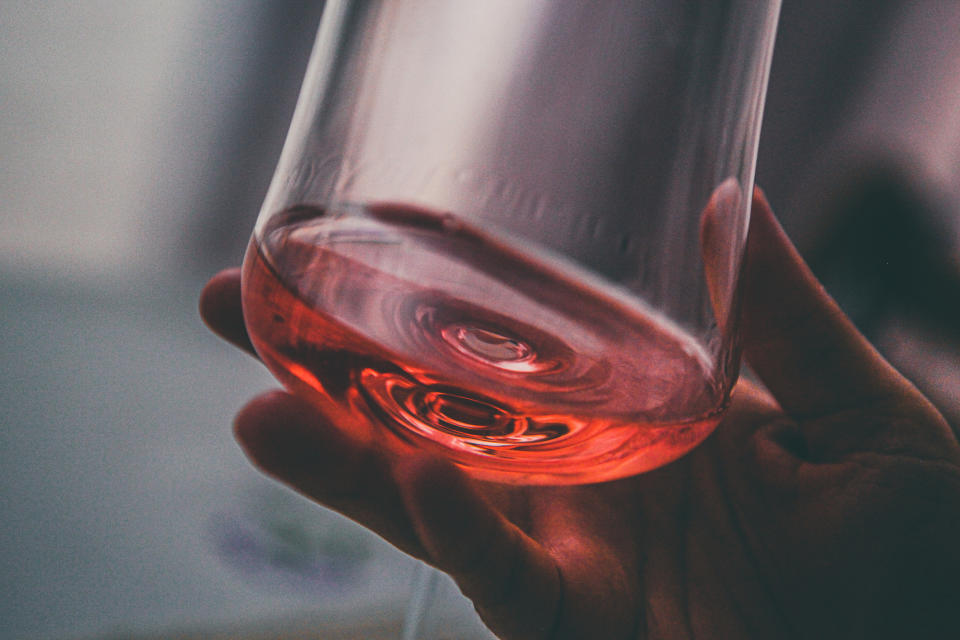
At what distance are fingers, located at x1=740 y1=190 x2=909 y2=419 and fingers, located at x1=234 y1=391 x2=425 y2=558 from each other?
0.84 ft

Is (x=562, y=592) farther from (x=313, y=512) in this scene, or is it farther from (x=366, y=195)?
(x=313, y=512)

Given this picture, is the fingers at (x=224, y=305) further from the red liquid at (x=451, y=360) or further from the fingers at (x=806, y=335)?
the fingers at (x=806, y=335)

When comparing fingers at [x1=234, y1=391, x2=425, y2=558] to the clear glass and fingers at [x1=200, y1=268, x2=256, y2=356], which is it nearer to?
the clear glass

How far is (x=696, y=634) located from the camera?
1.34ft

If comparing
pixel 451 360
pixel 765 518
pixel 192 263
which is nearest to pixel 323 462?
pixel 451 360

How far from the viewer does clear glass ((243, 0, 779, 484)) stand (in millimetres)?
250

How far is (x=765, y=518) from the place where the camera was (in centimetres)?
45

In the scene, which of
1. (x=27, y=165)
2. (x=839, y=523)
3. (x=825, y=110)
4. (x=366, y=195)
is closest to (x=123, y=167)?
(x=27, y=165)

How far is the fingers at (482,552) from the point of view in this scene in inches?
10.4

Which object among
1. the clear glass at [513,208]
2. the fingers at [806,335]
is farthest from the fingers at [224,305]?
A: the fingers at [806,335]

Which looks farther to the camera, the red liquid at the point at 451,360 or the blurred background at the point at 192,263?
the blurred background at the point at 192,263

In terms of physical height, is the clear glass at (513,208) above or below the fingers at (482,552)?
above

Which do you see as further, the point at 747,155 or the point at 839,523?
the point at 839,523

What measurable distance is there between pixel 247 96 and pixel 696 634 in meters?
0.74
